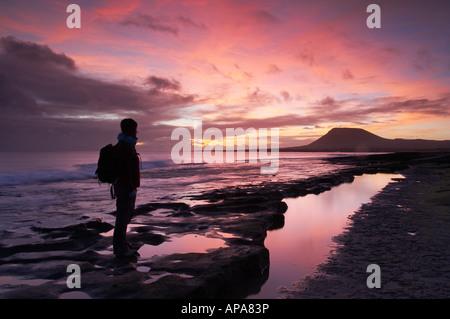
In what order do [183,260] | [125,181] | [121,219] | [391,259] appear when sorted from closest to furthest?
[183,260] < [391,259] < [125,181] < [121,219]

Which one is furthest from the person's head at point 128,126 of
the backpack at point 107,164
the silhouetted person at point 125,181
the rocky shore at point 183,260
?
the rocky shore at point 183,260

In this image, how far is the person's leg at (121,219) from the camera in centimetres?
596

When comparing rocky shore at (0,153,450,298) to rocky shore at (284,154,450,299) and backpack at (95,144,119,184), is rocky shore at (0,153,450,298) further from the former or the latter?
backpack at (95,144,119,184)

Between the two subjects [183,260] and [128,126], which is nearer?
[183,260]

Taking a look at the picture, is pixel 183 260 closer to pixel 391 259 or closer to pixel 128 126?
pixel 128 126

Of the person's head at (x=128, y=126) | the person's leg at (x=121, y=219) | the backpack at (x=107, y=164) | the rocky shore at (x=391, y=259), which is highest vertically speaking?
the person's head at (x=128, y=126)

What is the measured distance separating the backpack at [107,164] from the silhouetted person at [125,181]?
0.35ft

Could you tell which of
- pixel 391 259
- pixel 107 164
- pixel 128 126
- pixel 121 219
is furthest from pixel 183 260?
pixel 391 259

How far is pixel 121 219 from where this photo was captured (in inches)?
238

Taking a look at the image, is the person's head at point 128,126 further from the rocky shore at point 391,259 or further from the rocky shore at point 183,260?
the rocky shore at point 391,259

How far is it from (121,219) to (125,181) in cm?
82

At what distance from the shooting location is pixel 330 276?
5.05m

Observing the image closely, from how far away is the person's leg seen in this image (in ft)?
19.6
